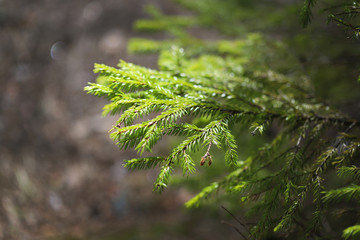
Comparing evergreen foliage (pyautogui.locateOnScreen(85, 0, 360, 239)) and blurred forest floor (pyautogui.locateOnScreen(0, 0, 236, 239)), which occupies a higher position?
blurred forest floor (pyautogui.locateOnScreen(0, 0, 236, 239))

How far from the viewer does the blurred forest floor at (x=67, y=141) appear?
3.96m

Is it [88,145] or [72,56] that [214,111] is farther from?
Answer: [72,56]

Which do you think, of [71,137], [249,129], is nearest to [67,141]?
[71,137]

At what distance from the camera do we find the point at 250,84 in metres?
1.65

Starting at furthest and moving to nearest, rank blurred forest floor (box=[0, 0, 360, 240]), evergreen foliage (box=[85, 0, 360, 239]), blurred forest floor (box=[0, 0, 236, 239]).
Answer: blurred forest floor (box=[0, 0, 236, 239]) < blurred forest floor (box=[0, 0, 360, 240]) < evergreen foliage (box=[85, 0, 360, 239])

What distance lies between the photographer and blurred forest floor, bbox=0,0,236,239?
13.0 ft

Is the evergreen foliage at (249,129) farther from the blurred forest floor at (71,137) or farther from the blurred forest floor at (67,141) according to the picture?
the blurred forest floor at (67,141)

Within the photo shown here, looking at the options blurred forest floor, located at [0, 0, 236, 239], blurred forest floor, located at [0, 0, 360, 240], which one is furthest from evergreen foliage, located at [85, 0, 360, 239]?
blurred forest floor, located at [0, 0, 236, 239]

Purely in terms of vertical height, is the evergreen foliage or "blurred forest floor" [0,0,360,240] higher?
"blurred forest floor" [0,0,360,240]

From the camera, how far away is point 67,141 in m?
5.27

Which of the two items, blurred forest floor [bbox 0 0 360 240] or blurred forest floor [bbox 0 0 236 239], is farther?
blurred forest floor [bbox 0 0 236 239]

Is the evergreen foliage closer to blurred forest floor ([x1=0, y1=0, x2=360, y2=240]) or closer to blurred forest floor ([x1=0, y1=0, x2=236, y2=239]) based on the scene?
blurred forest floor ([x1=0, y1=0, x2=360, y2=240])

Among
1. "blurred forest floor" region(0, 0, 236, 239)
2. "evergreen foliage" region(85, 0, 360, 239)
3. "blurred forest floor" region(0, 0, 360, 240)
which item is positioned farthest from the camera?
"blurred forest floor" region(0, 0, 236, 239)

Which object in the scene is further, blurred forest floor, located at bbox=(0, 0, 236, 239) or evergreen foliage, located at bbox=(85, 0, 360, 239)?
blurred forest floor, located at bbox=(0, 0, 236, 239)
